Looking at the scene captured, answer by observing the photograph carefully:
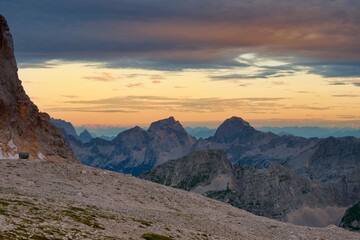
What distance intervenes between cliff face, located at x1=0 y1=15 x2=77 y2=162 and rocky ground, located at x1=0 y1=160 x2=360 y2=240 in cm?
8074

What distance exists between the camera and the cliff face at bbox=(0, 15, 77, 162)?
554ft

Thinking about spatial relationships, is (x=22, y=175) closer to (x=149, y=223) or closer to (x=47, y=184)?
(x=47, y=184)

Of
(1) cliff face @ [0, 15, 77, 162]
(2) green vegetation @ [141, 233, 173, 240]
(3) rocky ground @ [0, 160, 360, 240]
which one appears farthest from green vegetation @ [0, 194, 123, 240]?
(1) cliff face @ [0, 15, 77, 162]

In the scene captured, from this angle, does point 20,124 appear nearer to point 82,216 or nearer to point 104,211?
point 104,211

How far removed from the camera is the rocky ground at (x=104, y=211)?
4497 cm

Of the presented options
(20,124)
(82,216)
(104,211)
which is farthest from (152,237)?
(20,124)

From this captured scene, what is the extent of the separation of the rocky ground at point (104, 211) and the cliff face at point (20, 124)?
80.7 metres

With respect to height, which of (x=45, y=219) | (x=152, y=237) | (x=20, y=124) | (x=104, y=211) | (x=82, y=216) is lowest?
(x=152, y=237)

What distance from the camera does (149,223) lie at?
58.9 meters

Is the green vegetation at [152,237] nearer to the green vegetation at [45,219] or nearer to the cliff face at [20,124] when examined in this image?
the green vegetation at [45,219]

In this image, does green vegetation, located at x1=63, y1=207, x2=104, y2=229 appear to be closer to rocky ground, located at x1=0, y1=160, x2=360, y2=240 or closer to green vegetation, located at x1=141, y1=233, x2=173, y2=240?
rocky ground, located at x1=0, y1=160, x2=360, y2=240

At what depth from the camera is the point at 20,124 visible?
18038 centimetres

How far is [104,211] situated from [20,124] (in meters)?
129

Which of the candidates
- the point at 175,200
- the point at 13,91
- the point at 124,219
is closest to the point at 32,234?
the point at 124,219
